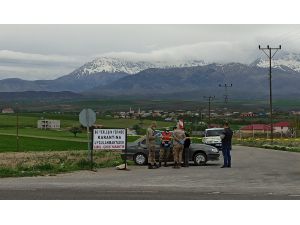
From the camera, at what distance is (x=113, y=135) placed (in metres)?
22.1

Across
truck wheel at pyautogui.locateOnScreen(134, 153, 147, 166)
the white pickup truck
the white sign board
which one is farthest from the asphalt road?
the white pickup truck

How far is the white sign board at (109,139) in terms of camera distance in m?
21.9

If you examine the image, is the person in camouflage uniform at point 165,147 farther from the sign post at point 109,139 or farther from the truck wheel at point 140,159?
Result: the sign post at point 109,139

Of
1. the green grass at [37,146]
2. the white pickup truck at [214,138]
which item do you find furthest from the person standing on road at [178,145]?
the green grass at [37,146]

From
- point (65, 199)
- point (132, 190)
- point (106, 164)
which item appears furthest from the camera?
point (106, 164)

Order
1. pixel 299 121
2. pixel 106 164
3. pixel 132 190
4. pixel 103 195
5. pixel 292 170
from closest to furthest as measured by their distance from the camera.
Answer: pixel 103 195 < pixel 132 190 < pixel 292 170 < pixel 106 164 < pixel 299 121

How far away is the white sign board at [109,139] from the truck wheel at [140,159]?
7.70 feet

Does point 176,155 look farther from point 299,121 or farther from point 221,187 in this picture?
point 299,121

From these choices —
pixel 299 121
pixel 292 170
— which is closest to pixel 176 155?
pixel 292 170

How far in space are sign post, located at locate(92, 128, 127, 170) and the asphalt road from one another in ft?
3.51

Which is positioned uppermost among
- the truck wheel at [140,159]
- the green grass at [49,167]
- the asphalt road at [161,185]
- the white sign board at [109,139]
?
the white sign board at [109,139]

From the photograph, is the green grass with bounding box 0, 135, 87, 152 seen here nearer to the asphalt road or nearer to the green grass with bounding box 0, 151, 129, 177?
the green grass with bounding box 0, 151, 129, 177

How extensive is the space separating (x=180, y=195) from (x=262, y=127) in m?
107

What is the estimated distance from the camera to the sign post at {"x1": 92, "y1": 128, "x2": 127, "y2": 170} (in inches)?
864
